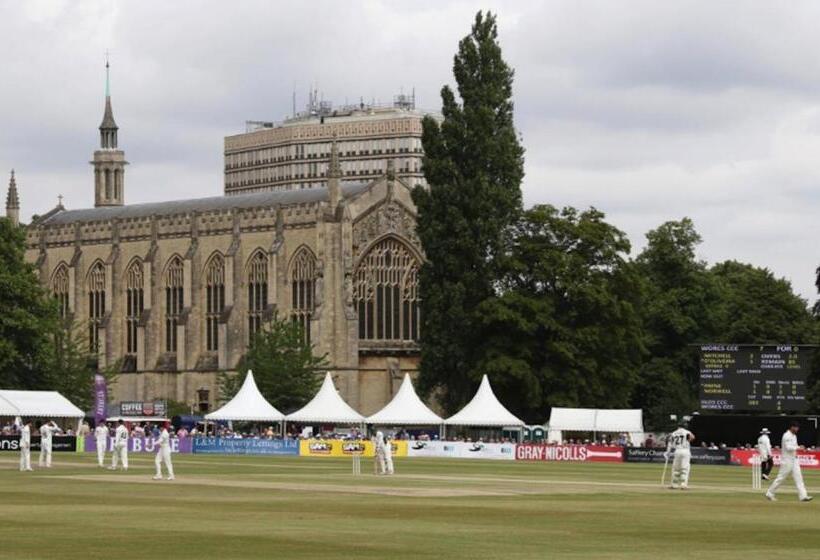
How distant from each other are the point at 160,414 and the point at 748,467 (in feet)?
172

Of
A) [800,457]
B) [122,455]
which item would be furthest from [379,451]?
[800,457]

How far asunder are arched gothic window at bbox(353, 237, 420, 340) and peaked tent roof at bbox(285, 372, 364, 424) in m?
29.1

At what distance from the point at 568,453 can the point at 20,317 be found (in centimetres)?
3440

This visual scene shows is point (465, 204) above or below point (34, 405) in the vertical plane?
above

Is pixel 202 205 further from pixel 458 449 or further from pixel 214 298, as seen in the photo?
pixel 458 449

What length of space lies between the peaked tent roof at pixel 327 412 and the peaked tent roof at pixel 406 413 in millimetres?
1586

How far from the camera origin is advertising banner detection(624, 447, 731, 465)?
81875 millimetres

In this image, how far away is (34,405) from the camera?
99188mm

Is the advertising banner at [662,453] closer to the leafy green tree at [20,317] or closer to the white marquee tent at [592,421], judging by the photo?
the white marquee tent at [592,421]

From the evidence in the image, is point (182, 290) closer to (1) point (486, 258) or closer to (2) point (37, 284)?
(2) point (37, 284)

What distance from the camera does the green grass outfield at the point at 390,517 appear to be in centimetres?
3059

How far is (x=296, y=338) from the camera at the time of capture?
121938 mm

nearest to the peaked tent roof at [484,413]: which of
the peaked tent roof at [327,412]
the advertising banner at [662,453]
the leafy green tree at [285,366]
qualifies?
the peaked tent roof at [327,412]

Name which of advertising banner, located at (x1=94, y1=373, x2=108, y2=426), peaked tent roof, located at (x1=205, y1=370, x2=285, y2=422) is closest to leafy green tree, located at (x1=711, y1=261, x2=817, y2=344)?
peaked tent roof, located at (x1=205, y1=370, x2=285, y2=422)
